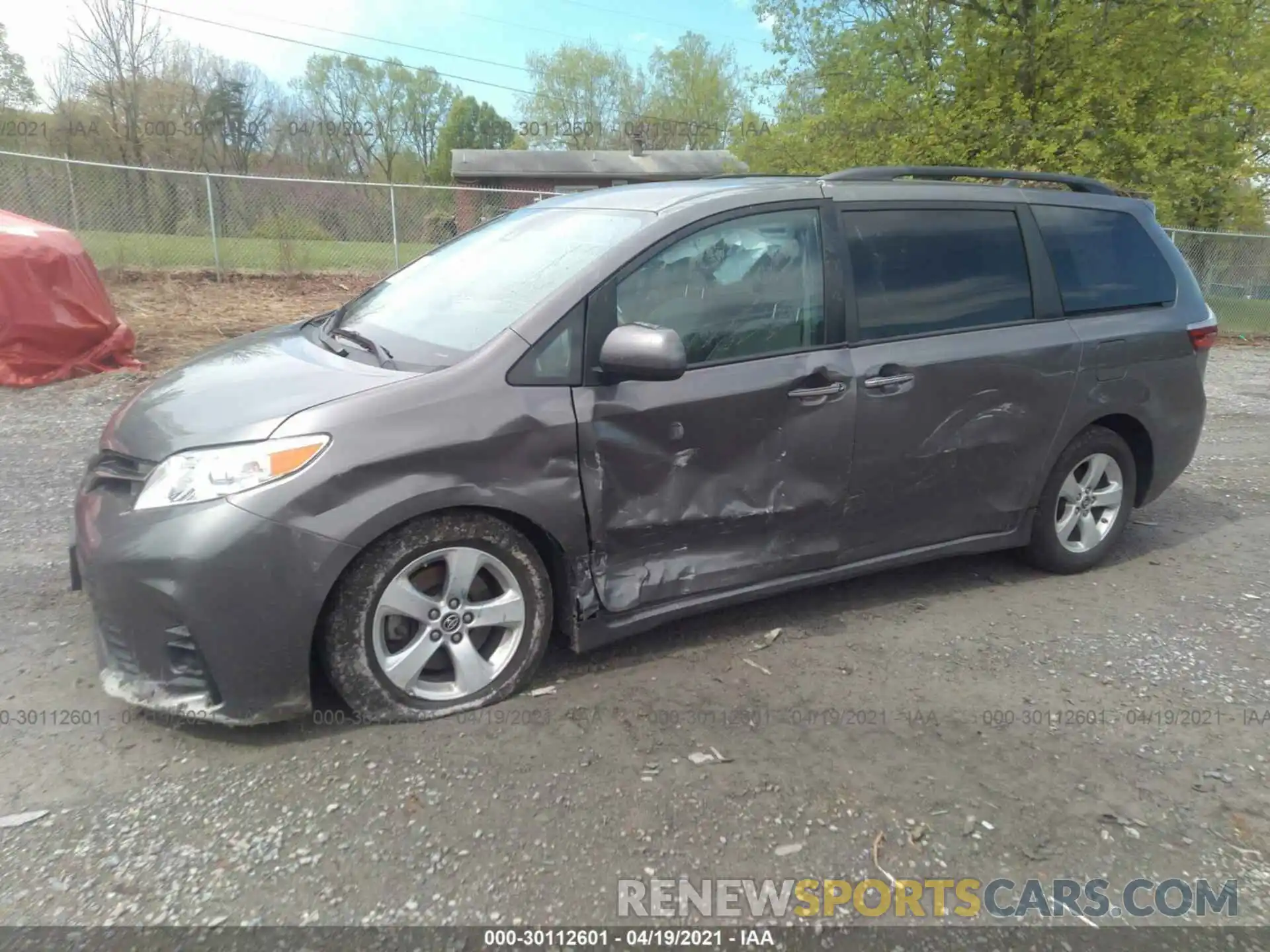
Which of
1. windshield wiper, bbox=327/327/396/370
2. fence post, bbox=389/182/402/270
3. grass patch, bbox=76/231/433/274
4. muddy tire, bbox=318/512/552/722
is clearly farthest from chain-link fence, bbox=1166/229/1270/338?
muddy tire, bbox=318/512/552/722

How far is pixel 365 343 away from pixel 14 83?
127 ft

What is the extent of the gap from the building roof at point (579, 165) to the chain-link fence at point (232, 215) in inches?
904

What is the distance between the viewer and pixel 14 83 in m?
32.7

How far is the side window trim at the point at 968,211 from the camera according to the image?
3605 mm

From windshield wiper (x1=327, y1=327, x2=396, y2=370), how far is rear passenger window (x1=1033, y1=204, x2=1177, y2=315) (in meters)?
2.97

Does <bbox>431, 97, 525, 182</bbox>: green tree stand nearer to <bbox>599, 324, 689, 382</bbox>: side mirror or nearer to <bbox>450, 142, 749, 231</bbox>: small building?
<bbox>450, 142, 749, 231</bbox>: small building

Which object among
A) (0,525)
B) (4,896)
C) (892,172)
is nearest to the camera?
(4,896)

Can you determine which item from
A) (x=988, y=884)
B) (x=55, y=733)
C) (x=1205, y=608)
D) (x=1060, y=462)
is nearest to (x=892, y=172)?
(x=1060, y=462)

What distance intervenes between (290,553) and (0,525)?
2968 mm

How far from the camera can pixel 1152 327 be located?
4.40 m

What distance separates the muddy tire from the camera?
279 cm

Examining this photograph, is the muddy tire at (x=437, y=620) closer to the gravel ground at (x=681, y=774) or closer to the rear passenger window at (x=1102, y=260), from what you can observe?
the gravel ground at (x=681, y=774)

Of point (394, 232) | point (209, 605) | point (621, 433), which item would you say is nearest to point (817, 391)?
point (621, 433)

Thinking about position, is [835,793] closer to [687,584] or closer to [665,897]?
[665,897]
